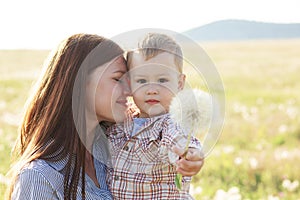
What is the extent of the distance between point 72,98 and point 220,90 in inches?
26.5

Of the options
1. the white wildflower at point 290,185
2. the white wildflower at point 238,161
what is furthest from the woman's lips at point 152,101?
the white wildflower at point 238,161

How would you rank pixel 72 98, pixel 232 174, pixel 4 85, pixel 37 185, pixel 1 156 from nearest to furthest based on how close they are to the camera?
1. pixel 37 185
2. pixel 72 98
3. pixel 232 174
4. pixel 1 156
5. pixel 4 85

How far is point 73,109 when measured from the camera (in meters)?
2.88

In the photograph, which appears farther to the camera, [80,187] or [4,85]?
[4,85]

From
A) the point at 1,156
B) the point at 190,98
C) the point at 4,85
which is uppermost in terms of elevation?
the point at 190,98

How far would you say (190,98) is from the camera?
2582mm

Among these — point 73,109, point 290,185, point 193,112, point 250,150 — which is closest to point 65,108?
point 73,109

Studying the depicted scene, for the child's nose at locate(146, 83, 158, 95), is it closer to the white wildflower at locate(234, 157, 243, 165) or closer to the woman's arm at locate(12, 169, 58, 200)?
the woman's arm at locate(12, 169, 58, 200)

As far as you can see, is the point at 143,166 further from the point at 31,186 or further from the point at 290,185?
the point at 290,185

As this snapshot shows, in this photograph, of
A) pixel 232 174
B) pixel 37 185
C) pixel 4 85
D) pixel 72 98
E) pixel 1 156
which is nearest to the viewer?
pixel 37 185

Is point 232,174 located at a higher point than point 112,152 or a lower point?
lower

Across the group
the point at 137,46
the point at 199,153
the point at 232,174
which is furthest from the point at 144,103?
the point at 232,174

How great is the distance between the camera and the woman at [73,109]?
2818 millimetres

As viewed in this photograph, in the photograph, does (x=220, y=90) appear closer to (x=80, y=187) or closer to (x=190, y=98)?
(x=190, y=98)
